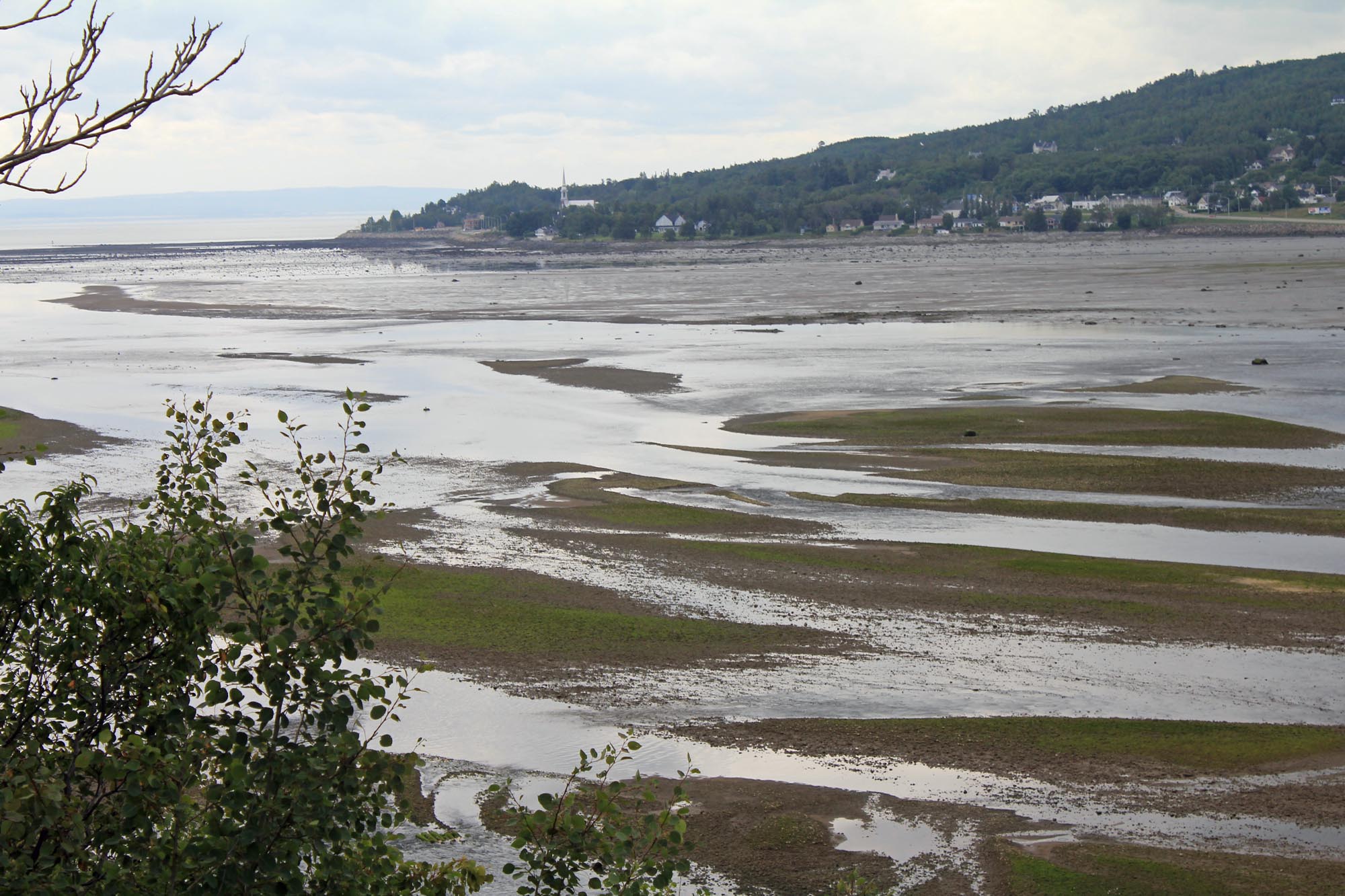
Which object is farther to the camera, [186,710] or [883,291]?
[883,291]

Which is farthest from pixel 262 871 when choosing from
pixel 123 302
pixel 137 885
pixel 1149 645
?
pixel 123 302

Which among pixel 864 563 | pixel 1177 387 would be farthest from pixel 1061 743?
pixel 1177 387

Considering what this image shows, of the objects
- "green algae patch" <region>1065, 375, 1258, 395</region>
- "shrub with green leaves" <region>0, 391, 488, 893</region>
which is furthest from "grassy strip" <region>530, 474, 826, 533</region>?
"shrub with green leaves" <region>0, 391, 488, 893</region>

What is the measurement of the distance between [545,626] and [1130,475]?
18.5 metres

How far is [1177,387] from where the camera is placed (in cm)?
4831

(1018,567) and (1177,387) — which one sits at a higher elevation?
(1177,387)

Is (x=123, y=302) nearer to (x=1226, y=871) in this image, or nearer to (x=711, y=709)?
(x=711, y=709)

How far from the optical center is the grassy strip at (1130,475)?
32812mm

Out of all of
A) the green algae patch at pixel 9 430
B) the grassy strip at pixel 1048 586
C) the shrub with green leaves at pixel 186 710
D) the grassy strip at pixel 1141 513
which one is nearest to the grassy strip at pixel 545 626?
the grassy strip at pixel 1048 586

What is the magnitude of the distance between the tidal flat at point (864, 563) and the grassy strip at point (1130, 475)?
0.53 ft

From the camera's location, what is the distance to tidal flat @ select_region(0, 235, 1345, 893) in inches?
621

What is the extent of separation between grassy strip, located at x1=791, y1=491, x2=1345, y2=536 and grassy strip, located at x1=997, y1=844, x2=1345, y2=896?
1648 cm

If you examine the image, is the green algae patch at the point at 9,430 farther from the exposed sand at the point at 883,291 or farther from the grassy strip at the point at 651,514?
the exposed sand at the point at 883,291

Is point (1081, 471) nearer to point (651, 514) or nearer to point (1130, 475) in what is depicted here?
point (1130, 475)
